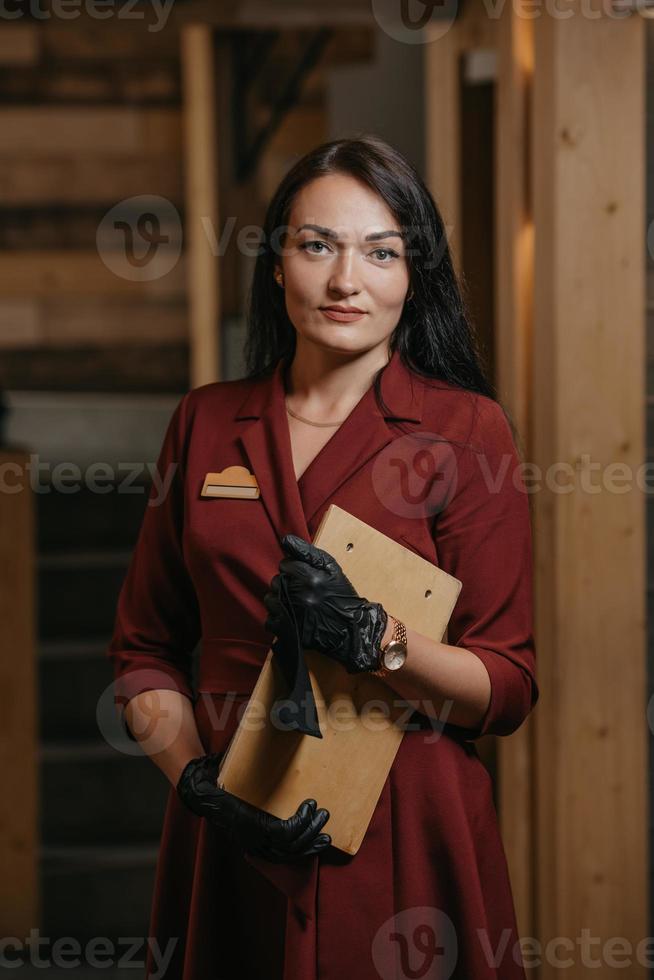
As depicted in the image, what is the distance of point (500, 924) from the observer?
1.40 meters

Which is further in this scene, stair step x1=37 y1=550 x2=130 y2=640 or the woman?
stair step x1=37 y1=550 x2=130 y2=640

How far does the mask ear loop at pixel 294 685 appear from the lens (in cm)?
119

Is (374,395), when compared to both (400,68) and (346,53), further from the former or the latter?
(346,53)

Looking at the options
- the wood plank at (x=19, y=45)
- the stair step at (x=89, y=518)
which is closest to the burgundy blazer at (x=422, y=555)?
the stair step at (x=89, y=518)

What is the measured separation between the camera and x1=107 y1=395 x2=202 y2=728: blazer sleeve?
1.45 metres

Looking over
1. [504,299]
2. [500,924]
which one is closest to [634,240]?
[504,299]

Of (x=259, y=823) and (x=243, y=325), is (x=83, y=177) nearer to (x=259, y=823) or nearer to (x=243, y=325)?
(x=243, y=325)

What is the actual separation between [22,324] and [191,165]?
37.3 inches

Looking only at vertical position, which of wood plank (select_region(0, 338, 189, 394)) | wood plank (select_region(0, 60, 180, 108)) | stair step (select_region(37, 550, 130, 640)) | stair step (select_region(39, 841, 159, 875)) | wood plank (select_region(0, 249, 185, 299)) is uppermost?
wood plank (select_region(0, 60, 180, 108))

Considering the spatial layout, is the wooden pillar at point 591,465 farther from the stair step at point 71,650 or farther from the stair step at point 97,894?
the stair step at point 71,650

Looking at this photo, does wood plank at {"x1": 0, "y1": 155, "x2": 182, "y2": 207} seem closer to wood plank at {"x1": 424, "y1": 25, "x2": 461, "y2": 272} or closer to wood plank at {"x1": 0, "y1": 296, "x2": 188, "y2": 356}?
wood plank at {"x1": 0, "y1": 296, "x2": 188, "y2": 356}

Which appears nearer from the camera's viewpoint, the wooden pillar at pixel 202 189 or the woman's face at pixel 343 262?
the woman's face at pixel 343 262

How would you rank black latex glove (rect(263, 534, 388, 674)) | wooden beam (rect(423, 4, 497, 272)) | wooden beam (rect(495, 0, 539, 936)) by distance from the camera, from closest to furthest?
black latex glove (rect(263, 534, 388, 674)), wooden beam (rect(495, 0, 539, 936)), wooden beam (rect(423, 4, 497, 272))

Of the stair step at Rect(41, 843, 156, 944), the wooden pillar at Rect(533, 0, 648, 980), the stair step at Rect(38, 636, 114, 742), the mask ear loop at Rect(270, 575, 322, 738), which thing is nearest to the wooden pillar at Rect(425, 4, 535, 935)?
the wooden pillar at Rect(533, 0, 648, 980)
